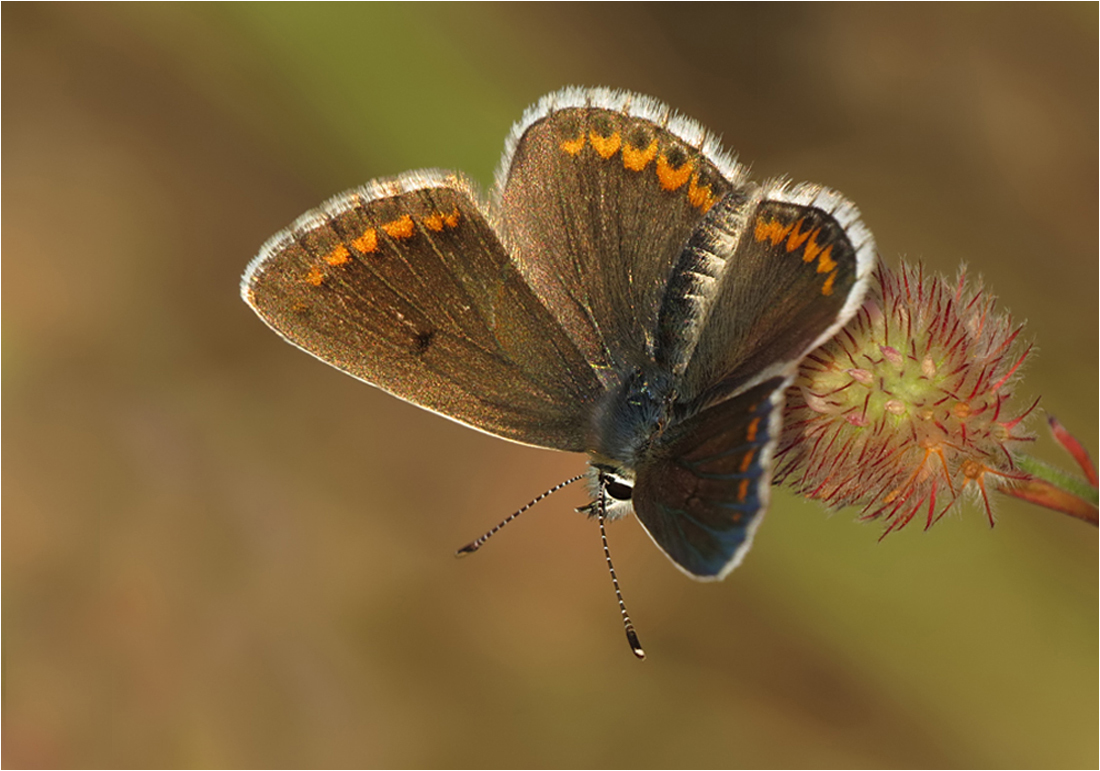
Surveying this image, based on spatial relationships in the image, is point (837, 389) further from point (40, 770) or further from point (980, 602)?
point (40, 770)

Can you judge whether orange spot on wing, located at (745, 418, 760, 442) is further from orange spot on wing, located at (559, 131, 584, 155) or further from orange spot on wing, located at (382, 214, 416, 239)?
orange spot on wing, located at (382, 214, 416, 239)

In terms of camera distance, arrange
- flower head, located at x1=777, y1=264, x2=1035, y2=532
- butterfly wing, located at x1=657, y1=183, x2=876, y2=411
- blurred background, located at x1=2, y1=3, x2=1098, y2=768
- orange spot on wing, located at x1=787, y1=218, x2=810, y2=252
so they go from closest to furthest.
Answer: butterfly wing, located at x1=657, y1=183, x2=876, y2=411 → orange spot on wing, located at x1=787, y1=218, x2=810, y2=252 → flower head, located at x1=777, y1=264, x2=1035, y2=532 → blurred background, located at x1=2, y1=3, x2=1098, y2=768

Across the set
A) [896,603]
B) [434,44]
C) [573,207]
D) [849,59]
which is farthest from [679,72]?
[896,603]

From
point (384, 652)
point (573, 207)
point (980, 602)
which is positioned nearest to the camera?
point (573, 207)

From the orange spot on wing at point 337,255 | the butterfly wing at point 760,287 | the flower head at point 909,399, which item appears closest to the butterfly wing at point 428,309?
the orange spot on wing at point 337,255

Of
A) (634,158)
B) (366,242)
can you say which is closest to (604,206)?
(634,158)

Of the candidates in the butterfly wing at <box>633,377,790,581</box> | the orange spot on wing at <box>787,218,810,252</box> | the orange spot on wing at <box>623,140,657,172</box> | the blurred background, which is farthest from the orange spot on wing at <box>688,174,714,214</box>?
the blurred background
